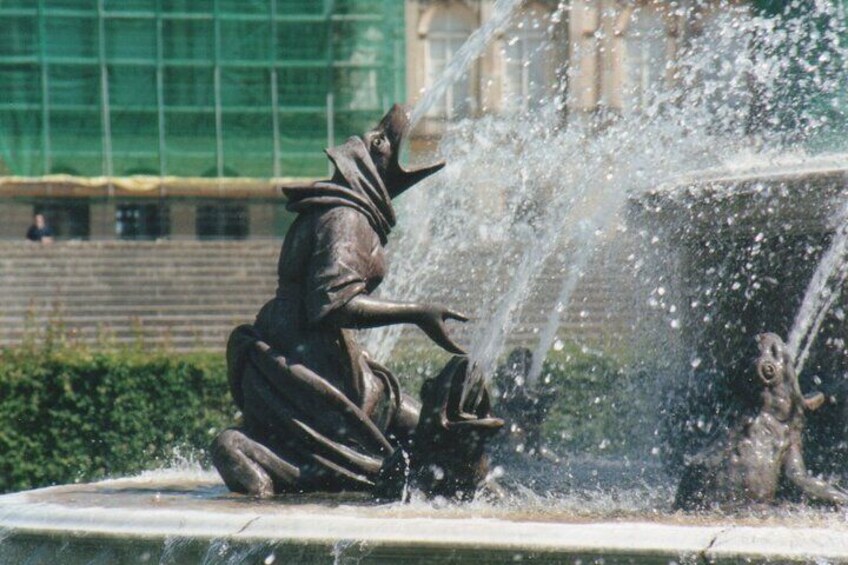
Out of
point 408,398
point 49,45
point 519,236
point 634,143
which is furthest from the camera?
point 49,45

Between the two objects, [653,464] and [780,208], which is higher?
Answer: [780,208]

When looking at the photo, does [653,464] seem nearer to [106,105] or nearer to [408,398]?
[408,398]

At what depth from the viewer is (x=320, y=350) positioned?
638cm

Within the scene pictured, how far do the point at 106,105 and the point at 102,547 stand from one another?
28.7 m

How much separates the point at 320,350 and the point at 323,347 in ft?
0.05

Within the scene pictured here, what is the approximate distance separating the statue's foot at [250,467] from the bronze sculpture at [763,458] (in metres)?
1.33

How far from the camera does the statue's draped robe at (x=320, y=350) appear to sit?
6277mm

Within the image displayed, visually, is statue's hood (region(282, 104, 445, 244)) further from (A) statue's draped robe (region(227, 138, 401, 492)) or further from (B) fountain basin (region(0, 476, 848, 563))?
(B) fountain basin (region(0, 476, 848, 563))

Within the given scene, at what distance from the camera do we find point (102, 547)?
555 cm

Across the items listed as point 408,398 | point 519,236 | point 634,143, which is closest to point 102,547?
point 408,398

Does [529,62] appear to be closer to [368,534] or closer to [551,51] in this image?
[551,51]

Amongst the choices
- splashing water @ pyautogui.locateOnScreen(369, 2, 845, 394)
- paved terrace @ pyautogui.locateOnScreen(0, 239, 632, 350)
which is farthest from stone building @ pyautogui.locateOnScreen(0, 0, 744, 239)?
splashing water @ pyautogui.locateOnScreen(369, 2, 845, 394)

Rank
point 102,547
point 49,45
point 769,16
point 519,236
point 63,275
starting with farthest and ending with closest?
1. point 49,45
2. point 63,275
3. point 519,236
4. point 769,16
5. point 102,547

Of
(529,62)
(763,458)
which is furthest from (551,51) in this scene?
(763,458)
